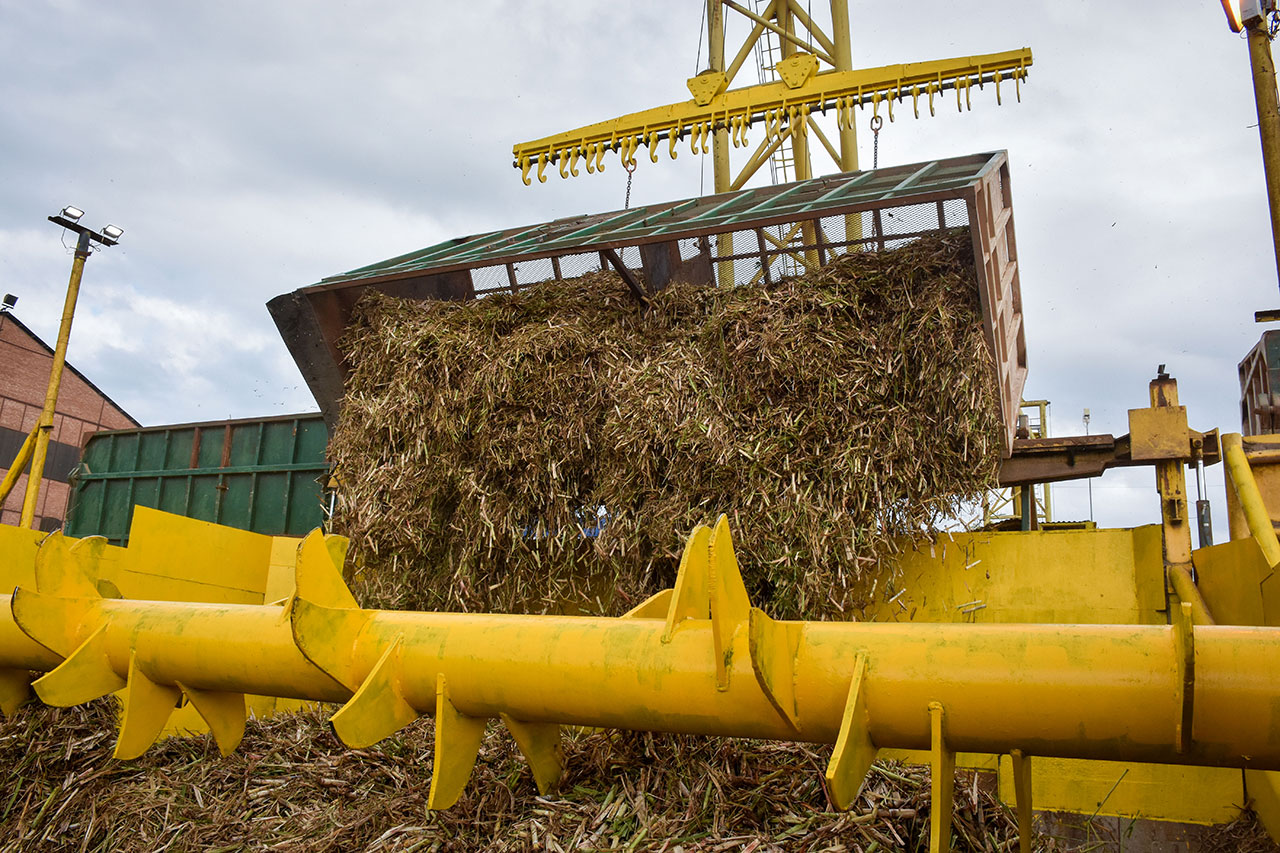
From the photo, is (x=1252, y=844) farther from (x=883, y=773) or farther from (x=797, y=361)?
(x=797, y=361)

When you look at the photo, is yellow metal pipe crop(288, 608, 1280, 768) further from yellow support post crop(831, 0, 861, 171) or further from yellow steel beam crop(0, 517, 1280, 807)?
yellow support post crop(831, 0, 861, 171)

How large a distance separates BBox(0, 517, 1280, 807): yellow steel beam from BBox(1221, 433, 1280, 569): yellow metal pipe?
108 centimetres

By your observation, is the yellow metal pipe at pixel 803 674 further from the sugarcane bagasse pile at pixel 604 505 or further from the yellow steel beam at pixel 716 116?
the yellow steel beam at pixel 716 116

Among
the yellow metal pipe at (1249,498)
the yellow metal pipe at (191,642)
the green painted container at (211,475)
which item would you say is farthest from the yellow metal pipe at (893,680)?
the green painted container at (211,475)

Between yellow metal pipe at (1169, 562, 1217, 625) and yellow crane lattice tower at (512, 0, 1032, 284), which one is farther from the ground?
yellow crane lattice tower at (512, 0, 1032, 284)

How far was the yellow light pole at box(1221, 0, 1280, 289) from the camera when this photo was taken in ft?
15.9

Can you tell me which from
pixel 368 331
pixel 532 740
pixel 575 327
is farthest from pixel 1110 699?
pixel 368 331

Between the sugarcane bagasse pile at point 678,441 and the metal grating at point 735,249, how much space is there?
17 centimetres

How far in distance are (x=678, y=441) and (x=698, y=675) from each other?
6.65 feet

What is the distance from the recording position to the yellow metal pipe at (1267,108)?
478 centimetres

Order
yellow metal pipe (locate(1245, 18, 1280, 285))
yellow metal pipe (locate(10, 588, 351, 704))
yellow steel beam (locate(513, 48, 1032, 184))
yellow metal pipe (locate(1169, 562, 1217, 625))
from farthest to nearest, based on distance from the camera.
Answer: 1. yellow steel beam (locate(513, 48, 1032, 184))
2. yellow metal pipe (locate(1245, 18, 1280, 285))
3. yellow metal pipe (locate(1169, 562, 1217, 625))
4. yellow metal pipe (locate(10, 588, 351, 704))

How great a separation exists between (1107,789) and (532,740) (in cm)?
234

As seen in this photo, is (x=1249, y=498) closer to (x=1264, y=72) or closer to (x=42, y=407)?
(x=1264, y=72)

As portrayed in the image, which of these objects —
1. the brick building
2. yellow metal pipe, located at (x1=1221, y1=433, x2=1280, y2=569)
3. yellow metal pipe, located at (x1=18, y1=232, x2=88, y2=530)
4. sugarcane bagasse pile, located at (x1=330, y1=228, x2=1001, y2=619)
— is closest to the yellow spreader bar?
yellow metal pipe, located at (x1=1221, y1=433, x2=1280, y2=569)
